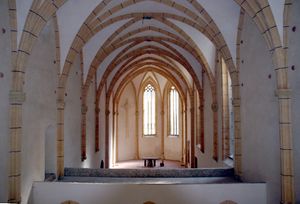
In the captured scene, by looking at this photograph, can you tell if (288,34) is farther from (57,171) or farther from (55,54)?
(57,171)

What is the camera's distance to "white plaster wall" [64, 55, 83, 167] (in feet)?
28.3

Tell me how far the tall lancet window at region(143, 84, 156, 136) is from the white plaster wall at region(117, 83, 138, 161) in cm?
87

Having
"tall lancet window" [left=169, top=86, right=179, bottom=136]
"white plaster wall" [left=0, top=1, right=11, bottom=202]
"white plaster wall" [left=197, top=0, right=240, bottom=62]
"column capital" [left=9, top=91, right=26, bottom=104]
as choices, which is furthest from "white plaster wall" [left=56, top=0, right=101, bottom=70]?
"tall lancet window" [left=169, top=86, right=179, bottom=136]

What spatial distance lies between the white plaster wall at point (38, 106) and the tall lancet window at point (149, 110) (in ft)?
50.2

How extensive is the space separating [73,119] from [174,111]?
13.4 m

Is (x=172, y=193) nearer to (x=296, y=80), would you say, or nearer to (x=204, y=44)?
(x=296, y=80)

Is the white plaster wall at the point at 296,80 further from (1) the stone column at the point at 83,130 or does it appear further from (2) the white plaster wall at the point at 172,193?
(1) the stone column at the point at 83,130

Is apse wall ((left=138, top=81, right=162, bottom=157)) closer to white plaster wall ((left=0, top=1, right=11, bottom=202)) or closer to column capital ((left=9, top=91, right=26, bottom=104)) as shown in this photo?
column capital ((left=9, top=91, right=26, bottom=104))

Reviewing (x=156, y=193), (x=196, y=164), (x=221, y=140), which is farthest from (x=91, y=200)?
(x=196, y=164)

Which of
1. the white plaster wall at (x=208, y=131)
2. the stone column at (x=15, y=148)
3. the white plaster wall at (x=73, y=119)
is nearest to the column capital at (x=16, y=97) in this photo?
the stone column at (x=15, y=148)

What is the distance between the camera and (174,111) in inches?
872

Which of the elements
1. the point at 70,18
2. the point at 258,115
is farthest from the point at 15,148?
the point at 258,115

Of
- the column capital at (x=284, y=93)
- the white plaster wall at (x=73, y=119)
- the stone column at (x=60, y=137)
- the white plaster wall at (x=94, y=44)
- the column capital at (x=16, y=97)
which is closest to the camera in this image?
the column capital at (x=284, y=93)

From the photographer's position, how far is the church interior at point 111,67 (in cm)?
537
